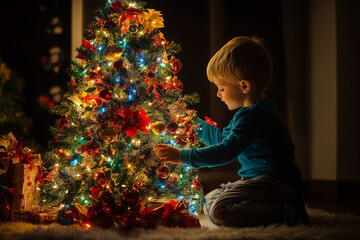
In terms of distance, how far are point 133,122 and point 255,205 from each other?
503 millimetres

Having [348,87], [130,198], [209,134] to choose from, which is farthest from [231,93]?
[348,87]

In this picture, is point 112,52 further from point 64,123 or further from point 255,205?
point 255,205

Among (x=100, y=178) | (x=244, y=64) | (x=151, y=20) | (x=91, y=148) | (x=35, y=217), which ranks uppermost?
(x=151, y=20)

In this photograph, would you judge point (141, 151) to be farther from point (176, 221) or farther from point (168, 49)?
point (168, 49)

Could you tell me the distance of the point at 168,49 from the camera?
142 cm

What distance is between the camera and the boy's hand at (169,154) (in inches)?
49.1

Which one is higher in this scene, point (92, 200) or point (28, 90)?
point (28, 90)

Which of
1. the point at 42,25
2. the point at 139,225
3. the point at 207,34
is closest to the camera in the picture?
the point at 139,225

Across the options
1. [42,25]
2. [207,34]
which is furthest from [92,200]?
[42,25]

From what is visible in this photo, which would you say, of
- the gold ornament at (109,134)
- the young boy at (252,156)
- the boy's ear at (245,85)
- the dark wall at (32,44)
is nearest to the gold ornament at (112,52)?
the gold ornament at (109,134)

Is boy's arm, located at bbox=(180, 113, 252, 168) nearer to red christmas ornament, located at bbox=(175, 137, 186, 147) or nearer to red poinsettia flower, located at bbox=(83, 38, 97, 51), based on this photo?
red christmas ornament, located at bbox=(175, 137, 186, 147)

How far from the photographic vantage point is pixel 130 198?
1222 mm

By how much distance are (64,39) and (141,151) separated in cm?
145

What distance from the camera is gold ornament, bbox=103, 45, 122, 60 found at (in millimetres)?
1296
